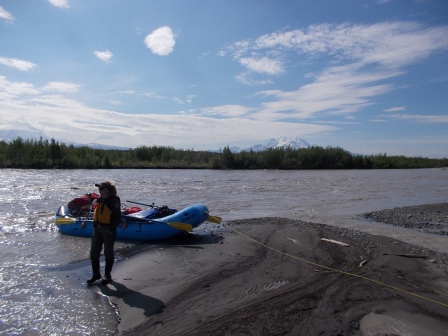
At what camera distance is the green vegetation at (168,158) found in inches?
1518

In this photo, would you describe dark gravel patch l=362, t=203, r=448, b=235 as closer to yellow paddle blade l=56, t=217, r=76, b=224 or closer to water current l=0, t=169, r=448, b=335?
water current l=0, t=169, r=448, b=335

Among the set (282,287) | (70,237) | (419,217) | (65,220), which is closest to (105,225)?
(282,287)

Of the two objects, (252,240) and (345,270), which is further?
(252,240)

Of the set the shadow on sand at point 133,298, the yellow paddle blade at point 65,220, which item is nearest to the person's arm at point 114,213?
the shadow on sand at point 133,298

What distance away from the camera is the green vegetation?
3856 centimetres

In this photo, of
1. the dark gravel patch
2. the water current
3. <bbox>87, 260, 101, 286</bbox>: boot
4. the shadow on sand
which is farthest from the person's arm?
the dark gravel patch

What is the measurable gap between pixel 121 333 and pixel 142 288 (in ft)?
4.88

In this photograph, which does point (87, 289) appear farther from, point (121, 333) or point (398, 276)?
point (398, 276)

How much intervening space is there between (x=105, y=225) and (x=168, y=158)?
41.8 m

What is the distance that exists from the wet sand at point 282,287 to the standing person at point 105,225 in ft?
1.10

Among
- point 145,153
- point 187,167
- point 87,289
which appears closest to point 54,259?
point 87,289

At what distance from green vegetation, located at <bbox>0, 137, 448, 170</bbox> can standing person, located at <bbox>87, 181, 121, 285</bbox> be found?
3616 cm

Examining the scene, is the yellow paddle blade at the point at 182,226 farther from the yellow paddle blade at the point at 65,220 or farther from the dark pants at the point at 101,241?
the yellow paddle blade at the point at 65,220

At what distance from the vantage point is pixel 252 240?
922 centimetres
